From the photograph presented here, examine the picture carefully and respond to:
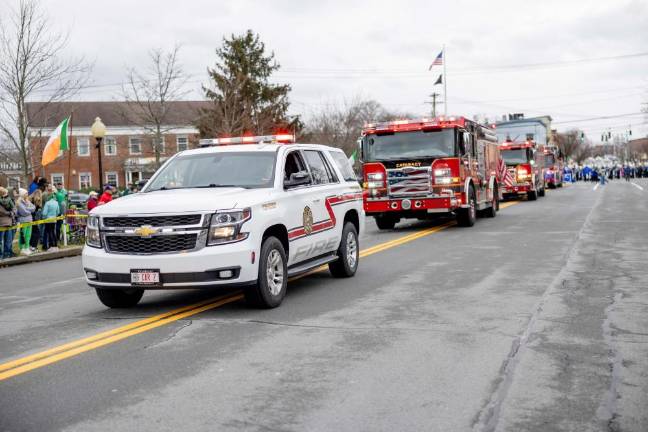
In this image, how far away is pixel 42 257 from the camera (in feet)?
57.5

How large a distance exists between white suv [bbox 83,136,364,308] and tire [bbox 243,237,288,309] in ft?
0.04

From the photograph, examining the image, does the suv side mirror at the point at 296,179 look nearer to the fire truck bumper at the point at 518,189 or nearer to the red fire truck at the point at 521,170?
the red fire truck at the point at 521,170

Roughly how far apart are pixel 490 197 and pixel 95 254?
1749 cm

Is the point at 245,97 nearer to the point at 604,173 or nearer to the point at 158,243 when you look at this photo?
the point at 604,173

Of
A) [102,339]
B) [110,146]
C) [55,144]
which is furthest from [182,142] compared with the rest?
[102,339]

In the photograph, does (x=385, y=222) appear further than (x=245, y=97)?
No

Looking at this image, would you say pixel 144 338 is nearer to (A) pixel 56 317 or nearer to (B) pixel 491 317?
(A) pixel 56 317

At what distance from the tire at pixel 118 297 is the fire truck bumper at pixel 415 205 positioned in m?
11.0

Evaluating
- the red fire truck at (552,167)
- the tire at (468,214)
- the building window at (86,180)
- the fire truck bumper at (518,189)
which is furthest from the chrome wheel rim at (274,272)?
the building window at (86,180)

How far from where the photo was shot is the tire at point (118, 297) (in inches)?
348

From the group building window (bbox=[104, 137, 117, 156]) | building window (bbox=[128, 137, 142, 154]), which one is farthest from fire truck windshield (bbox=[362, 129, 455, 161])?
building window (bbox=[128, 137, 142, 154])

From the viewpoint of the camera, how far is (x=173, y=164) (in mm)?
9828

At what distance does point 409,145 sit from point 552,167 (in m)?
34.8

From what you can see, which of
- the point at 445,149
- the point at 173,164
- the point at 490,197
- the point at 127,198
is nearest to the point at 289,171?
the point at 173,164
